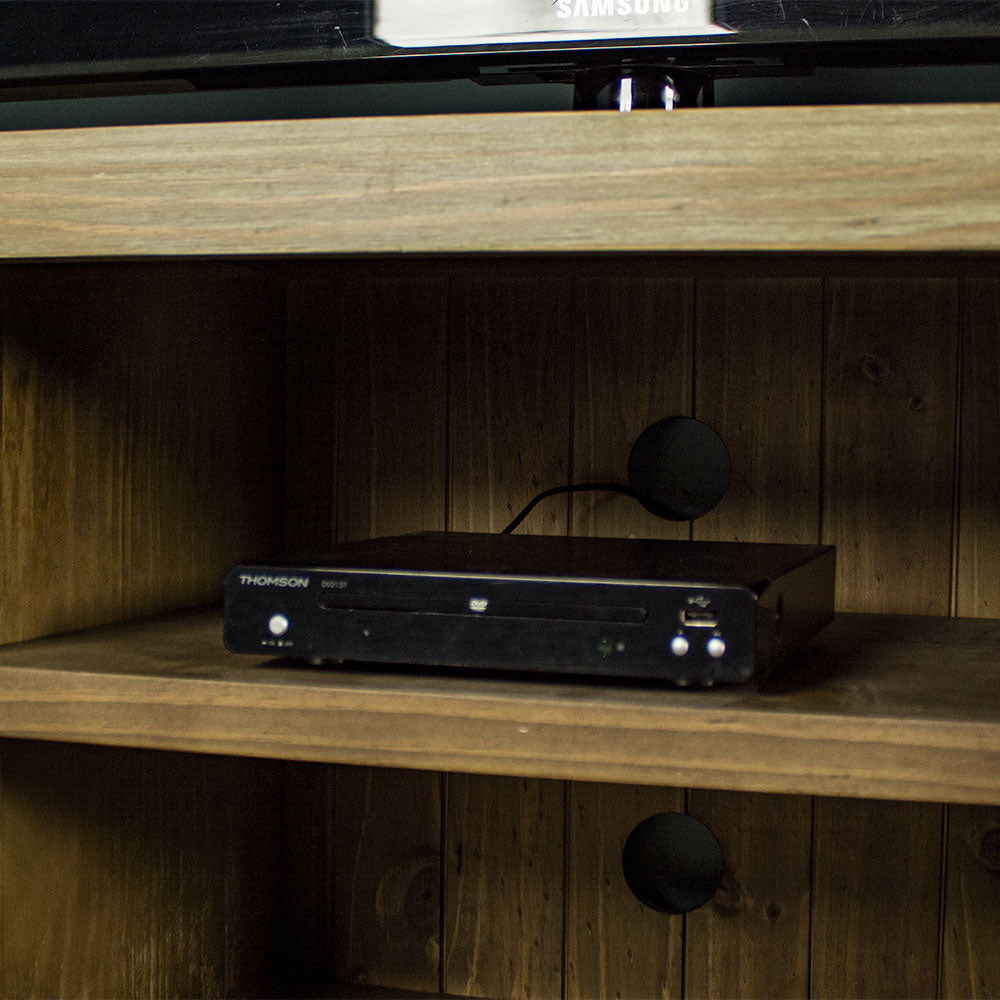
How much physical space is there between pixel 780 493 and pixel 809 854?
1.03 ft

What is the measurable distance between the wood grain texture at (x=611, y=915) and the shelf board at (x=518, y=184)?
608 mm

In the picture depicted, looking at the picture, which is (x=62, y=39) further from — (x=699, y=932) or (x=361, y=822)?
(x=699, y=932)

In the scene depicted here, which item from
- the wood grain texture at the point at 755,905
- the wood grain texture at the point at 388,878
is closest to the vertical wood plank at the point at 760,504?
the wood grain texture at the point at 755,905

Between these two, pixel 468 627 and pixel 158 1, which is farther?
pixel 158 1

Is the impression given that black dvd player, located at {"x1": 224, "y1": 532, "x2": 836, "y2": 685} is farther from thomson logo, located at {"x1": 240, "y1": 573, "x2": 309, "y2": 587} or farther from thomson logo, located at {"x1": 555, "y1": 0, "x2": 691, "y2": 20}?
thomson logo, located at {"x1": 555, "y1": 0, "x2": 691, "y2": 20}

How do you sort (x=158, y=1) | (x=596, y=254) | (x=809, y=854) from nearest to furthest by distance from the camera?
(x=596, y=254) → (x=158, y=1) → (x=809, y=854)

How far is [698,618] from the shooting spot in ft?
2.00

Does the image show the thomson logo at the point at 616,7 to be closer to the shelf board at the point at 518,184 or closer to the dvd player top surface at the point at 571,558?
the shelf board at the point at 518,184

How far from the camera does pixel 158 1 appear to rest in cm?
75

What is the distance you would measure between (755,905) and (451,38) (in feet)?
2.44

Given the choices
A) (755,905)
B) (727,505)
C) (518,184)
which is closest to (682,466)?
(727,505)

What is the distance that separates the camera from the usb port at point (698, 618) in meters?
0.61

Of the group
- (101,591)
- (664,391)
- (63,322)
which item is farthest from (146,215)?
(664,391)

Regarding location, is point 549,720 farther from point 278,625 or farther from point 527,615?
point 278,625
